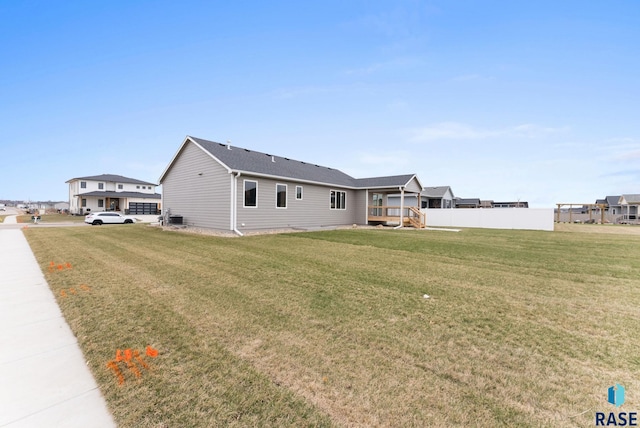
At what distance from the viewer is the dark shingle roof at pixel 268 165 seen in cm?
1479

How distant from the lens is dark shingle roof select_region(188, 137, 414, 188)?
14789 millimetres

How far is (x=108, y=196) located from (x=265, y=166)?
34672 mm

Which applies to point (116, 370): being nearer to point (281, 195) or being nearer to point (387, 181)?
point (281, 195)

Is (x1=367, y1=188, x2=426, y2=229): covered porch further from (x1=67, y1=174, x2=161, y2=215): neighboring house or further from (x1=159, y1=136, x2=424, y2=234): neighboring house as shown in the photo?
(x1=67, y1=174, x2=161, y2=215): neighboring house

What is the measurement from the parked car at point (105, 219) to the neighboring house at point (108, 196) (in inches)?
536

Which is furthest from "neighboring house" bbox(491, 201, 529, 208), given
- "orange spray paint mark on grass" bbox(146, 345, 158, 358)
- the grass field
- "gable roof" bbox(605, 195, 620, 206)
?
"orange spray paint mark on grass" bbox(146, 345, 158, 358)

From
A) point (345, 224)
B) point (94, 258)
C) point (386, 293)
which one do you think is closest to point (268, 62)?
point (345, 224)

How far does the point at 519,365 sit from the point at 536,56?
16786 millimetres

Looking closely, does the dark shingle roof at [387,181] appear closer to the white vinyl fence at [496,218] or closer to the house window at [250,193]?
the white vinyl fence at [496,218]

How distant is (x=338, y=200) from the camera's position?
21062 millimetres

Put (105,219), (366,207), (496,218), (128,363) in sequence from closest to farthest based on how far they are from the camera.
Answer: (128,363)
(366,207)
(496,218)
(105,219)

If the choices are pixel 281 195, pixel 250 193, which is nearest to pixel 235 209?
pixel 250 193

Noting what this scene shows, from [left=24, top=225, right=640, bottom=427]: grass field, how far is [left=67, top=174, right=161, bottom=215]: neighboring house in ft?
121

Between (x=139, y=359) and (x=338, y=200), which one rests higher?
(x=338, y=200)
